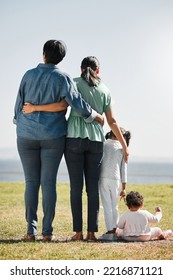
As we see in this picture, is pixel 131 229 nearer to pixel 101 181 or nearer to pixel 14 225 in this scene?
pixel 101 181

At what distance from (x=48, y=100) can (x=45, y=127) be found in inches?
9.3

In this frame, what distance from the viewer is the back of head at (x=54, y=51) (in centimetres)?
474

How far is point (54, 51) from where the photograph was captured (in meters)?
4.76

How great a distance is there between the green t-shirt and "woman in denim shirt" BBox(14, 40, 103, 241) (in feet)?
0.24

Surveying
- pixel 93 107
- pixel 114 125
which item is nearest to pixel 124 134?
pixel 114 125

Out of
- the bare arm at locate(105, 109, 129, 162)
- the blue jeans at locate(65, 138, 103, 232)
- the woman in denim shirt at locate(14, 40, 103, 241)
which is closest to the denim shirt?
the woman in denim shirt at locate(14, 40, 103, 241)

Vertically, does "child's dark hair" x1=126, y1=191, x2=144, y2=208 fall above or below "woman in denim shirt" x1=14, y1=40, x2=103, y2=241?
below

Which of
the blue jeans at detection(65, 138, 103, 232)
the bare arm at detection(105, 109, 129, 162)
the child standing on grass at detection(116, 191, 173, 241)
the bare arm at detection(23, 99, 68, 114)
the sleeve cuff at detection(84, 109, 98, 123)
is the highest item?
the bare arm at detection(23, 99, 68, 114)

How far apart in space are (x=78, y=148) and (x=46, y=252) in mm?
928

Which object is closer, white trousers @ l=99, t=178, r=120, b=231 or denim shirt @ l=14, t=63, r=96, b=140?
denim shirt @ l=14, t=63, r=96, b=140

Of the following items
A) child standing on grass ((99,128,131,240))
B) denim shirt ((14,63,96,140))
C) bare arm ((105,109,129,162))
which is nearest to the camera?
denim shirt ((14,63,96,140))

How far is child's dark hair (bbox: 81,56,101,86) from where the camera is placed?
487 cm

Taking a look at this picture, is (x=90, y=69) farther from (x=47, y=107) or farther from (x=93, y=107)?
(x=47, y=107)

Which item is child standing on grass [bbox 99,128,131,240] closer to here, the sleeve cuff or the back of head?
the sleeve cuff
